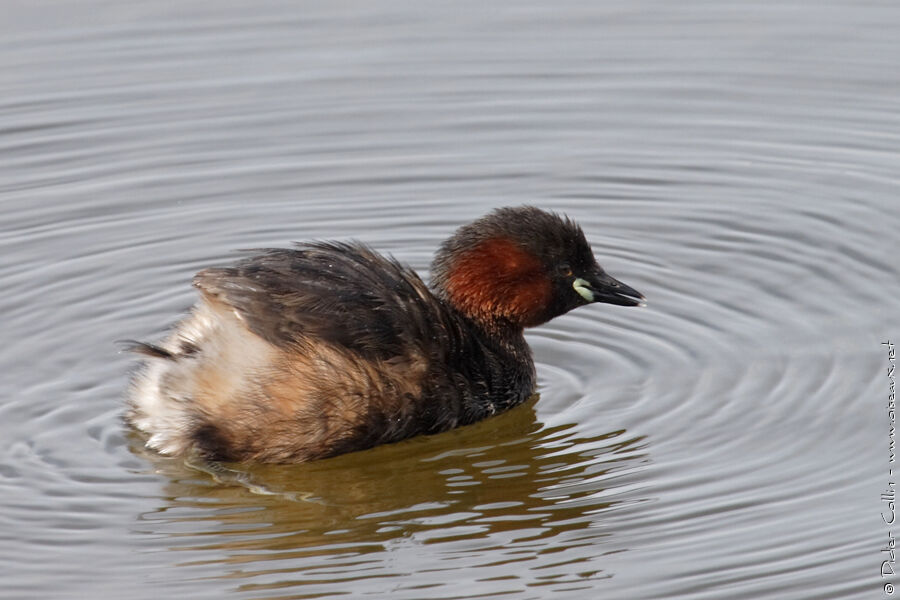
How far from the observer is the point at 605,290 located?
7816mm

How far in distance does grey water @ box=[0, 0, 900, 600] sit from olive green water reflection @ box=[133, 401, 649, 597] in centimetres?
2

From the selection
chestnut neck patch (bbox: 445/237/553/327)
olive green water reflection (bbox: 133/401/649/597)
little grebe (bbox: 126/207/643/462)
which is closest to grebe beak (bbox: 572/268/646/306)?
chestnut neck patch (bbox: 445/237/553/327)

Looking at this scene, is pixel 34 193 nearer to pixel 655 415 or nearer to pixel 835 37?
pixel 655 415

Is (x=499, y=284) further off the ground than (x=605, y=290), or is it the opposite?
(x=499, y=284)

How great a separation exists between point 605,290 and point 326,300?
1593 millimetres

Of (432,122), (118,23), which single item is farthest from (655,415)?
(118,23)

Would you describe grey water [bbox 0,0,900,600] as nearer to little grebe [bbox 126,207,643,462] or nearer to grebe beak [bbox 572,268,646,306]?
little grebe [bbox 126,207,643,462]

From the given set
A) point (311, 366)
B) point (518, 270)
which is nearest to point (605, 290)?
point (518, 270)

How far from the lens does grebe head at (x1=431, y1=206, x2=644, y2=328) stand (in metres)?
7.58

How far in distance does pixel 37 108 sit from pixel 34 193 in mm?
1252

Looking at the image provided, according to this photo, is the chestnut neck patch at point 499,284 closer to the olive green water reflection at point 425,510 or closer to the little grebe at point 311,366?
the little grebe at point 311,366

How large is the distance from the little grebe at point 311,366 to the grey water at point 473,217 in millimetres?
150

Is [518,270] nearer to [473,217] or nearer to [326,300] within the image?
[326,300]

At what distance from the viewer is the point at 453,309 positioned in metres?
7.63
